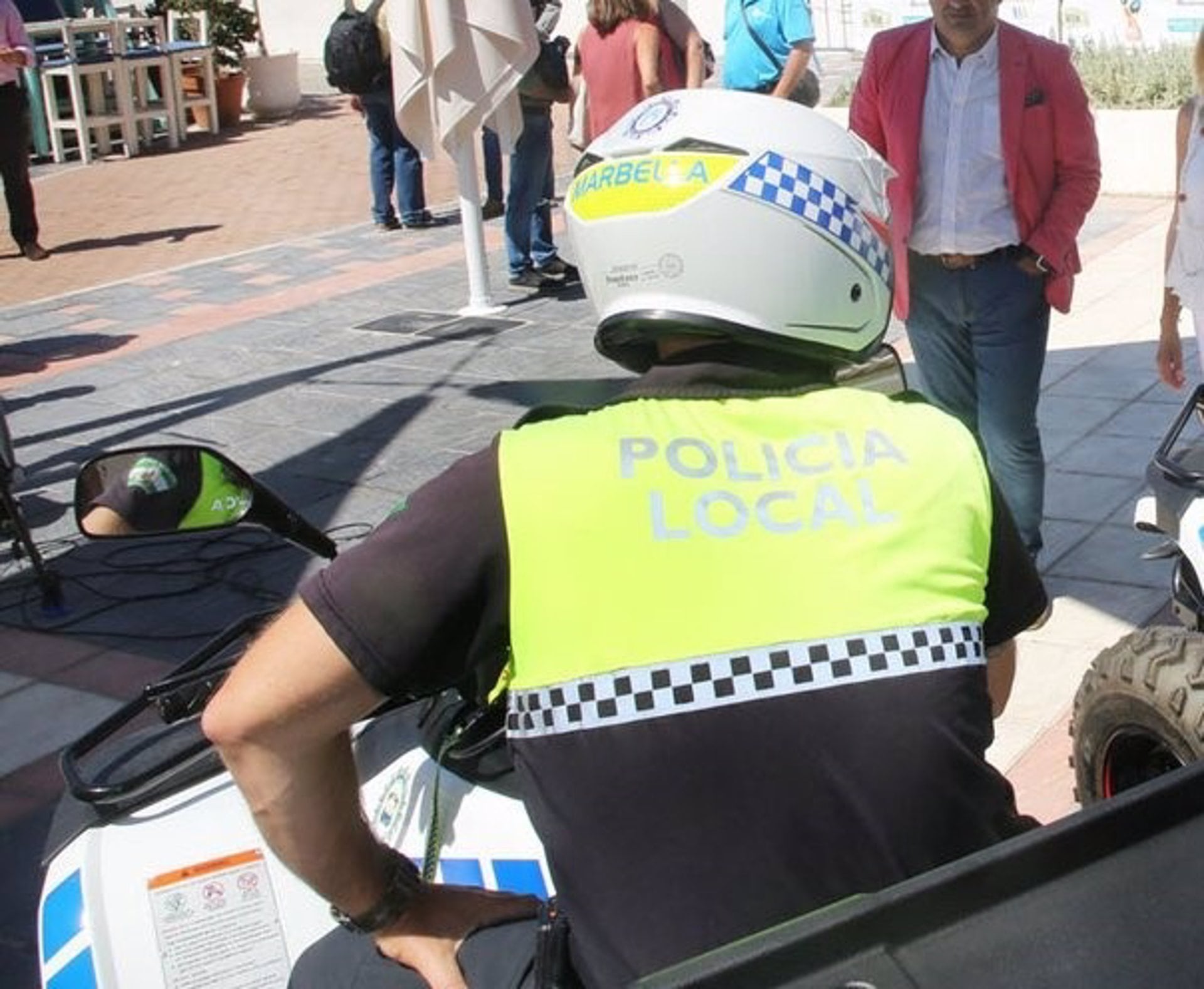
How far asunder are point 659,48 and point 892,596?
696 centimetres

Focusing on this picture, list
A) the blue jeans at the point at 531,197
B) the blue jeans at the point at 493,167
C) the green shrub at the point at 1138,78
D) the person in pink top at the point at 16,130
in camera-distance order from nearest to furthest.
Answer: the blue jeans at the point at 531,197, the person in pink top at the point at 16,130, the blue jeans at the point at 493,167, the green shrub at the point at 1138,78

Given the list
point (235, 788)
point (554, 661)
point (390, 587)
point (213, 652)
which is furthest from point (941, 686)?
point (213, 652)

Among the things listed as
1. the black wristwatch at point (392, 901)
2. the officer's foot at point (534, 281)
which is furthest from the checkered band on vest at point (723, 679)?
the officer's foot at point (534, 281)

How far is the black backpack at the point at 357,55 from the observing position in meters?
10.8

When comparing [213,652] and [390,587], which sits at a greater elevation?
[390,587]

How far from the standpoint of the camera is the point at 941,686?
5.01 ft

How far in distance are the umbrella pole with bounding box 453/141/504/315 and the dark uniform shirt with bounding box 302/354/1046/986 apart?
729 cm

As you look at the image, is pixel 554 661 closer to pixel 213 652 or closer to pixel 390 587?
pixel 390 587

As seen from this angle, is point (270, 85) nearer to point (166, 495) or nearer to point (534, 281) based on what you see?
point (534, 281)

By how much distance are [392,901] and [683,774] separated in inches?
15.4

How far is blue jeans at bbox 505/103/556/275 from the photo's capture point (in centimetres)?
915

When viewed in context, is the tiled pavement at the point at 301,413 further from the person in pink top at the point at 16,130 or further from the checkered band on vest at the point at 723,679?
the checkered band on vest at the point at 723,679

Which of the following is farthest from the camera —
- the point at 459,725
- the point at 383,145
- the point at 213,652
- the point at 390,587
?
the point at 383,145

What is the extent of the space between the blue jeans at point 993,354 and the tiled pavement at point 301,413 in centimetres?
48
